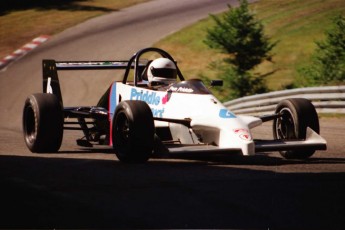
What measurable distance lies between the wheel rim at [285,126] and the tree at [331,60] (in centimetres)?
1691

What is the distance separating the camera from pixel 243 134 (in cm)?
1020

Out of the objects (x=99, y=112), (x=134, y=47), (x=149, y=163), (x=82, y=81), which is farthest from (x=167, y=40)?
(x=149, y=163)

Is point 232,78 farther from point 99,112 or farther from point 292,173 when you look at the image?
point 292,173

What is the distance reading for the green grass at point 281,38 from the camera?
34.0 m

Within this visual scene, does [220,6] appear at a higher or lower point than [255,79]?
higher

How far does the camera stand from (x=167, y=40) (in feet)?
123

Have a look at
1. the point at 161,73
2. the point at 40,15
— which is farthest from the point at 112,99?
the point at 40,15

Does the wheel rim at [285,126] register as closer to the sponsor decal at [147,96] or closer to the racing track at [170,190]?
the racing track at [170,190]

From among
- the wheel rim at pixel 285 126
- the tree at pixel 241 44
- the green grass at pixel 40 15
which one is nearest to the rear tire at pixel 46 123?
the wheel rim at pixel 285 126

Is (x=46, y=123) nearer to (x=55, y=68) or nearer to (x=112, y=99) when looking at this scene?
(x=112, y=99)

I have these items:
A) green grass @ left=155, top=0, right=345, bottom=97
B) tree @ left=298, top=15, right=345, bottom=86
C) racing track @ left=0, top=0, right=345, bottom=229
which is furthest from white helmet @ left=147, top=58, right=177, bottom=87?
green grass @ left=155, top=0, right=345, bottom=97

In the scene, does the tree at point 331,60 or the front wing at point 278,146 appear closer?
the front wing at point 278,146

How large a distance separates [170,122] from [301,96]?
1088 centimetres

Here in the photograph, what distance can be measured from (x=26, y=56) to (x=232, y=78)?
10075mm
